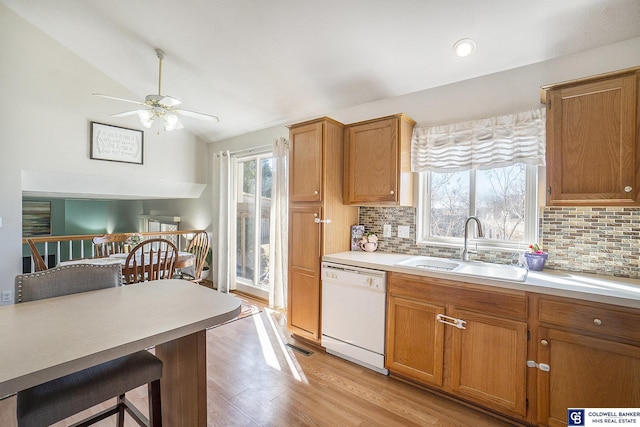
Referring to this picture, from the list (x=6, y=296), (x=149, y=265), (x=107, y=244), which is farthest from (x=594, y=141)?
(x=6, y=296)

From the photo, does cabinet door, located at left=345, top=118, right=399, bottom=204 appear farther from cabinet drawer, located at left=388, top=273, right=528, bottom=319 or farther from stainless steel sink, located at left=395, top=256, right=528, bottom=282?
cabinet drawer, located at left=388, top=273, right=528, bottom=319

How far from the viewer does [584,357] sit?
62.8 inches

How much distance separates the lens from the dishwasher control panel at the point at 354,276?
2.30 meters

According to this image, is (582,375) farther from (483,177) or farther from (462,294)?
(483,177)

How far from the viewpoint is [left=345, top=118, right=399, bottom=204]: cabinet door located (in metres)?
2.58

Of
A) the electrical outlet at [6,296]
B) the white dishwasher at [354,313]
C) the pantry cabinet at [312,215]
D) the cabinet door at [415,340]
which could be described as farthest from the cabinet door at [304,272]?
the electrical outlet at [6,296]

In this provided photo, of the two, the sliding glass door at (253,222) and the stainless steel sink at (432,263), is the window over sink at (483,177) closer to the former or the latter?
the stainless steel sink at (432,263)

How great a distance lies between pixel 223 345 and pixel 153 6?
3058mm

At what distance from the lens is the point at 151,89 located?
3.94 m

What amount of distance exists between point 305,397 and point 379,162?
6.34 feet

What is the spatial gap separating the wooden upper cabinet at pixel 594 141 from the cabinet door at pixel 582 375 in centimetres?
81

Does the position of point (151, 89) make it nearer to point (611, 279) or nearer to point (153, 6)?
point (153, 6)

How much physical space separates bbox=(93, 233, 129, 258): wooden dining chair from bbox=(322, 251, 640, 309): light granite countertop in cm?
307

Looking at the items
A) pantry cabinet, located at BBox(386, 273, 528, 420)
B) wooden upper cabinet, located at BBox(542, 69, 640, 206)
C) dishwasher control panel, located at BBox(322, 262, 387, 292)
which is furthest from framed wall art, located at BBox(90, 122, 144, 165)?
wooden upper cabinet, located at BBox(542, 69, 640, 206)
